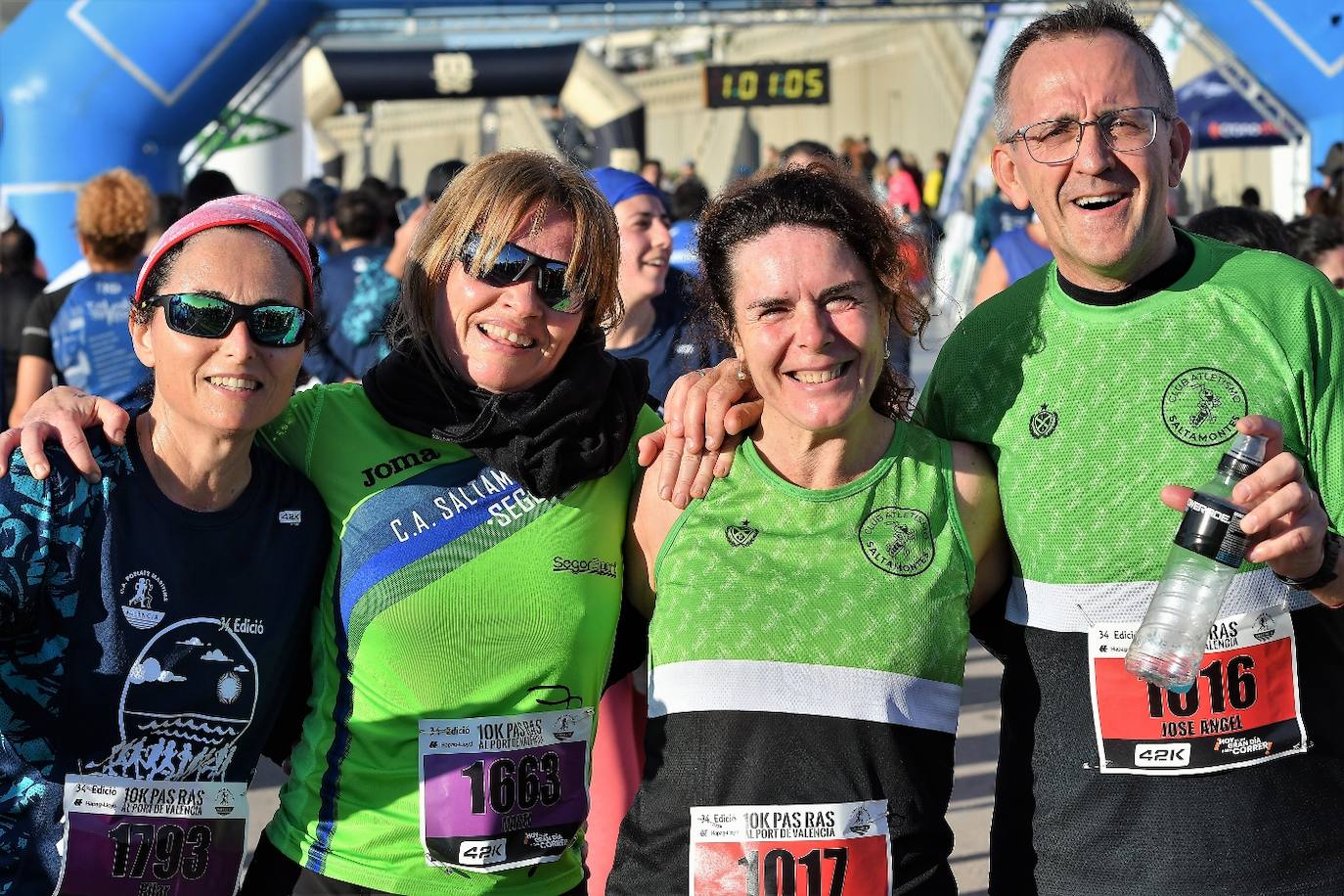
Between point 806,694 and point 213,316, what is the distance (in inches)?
43.0

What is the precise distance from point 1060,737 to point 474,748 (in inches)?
36.7

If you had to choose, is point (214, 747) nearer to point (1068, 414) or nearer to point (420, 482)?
point (420, 482)

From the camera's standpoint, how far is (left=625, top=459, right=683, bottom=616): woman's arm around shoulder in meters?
2.57

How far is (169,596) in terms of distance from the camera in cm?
234

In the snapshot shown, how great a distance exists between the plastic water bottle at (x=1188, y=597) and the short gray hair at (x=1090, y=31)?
0.68 m

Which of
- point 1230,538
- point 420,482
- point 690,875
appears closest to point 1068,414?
point 1230,538

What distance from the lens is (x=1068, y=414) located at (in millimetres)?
2373

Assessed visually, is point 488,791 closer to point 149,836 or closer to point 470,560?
point 470,560

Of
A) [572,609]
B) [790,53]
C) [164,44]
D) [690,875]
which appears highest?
[790,53]

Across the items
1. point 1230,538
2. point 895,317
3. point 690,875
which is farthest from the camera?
point 895,317

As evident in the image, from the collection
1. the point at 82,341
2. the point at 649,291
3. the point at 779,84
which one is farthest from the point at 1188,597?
the point at 779,84

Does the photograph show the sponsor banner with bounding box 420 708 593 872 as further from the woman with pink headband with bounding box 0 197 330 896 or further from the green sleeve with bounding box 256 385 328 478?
the green sleeve with bounding box 256 385 328 478

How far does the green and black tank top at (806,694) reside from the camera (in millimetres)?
2230

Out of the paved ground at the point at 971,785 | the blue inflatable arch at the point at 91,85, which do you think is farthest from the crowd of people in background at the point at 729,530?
the blue inflatable arch at the point at 91,85
